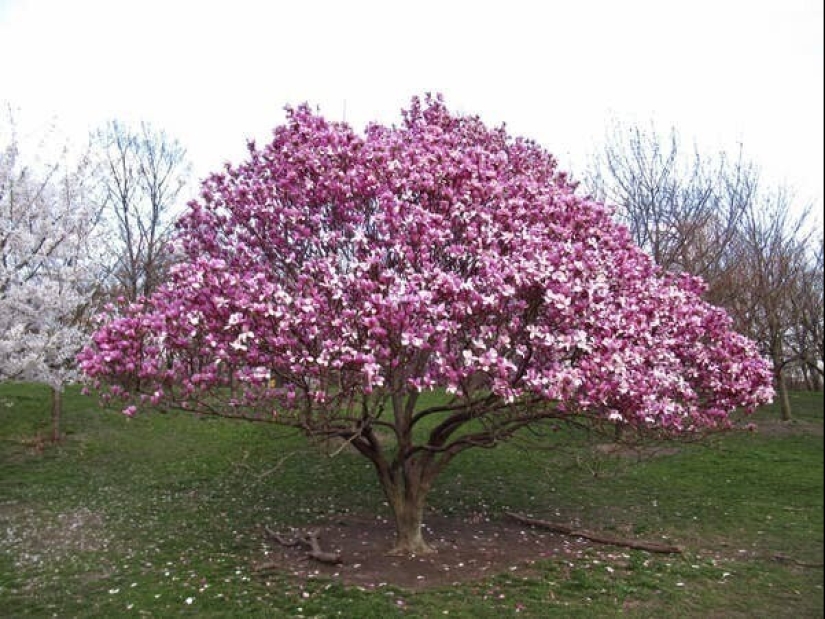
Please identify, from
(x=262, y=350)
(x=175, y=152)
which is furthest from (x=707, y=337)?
(x=175, y=152)

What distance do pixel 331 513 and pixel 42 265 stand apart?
25.1 feet

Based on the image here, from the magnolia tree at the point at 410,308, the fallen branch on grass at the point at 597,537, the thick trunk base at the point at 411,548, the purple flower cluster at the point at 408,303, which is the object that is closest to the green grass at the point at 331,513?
the fallen branch on grass at the point at 597,537

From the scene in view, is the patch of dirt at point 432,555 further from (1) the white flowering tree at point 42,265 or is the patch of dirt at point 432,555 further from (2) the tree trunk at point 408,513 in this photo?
(1) the white flowering tree at point 42,265

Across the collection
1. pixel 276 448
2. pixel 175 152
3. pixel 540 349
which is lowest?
pixel 276 448

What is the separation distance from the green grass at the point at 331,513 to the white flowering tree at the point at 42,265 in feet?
10.5

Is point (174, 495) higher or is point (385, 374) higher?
point (385, 374)

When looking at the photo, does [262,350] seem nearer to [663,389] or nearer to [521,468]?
[663,389]

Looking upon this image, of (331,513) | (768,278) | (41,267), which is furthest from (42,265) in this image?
(768,278)

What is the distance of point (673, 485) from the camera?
14.8m

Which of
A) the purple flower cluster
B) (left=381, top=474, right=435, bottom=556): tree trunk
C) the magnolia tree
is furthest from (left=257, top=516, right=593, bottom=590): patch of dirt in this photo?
the purple flower cluster

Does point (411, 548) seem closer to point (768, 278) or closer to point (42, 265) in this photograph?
point (42, 265)

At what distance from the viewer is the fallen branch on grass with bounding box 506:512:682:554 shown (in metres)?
10.2

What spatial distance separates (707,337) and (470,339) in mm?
4335

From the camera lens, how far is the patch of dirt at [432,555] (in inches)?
364
